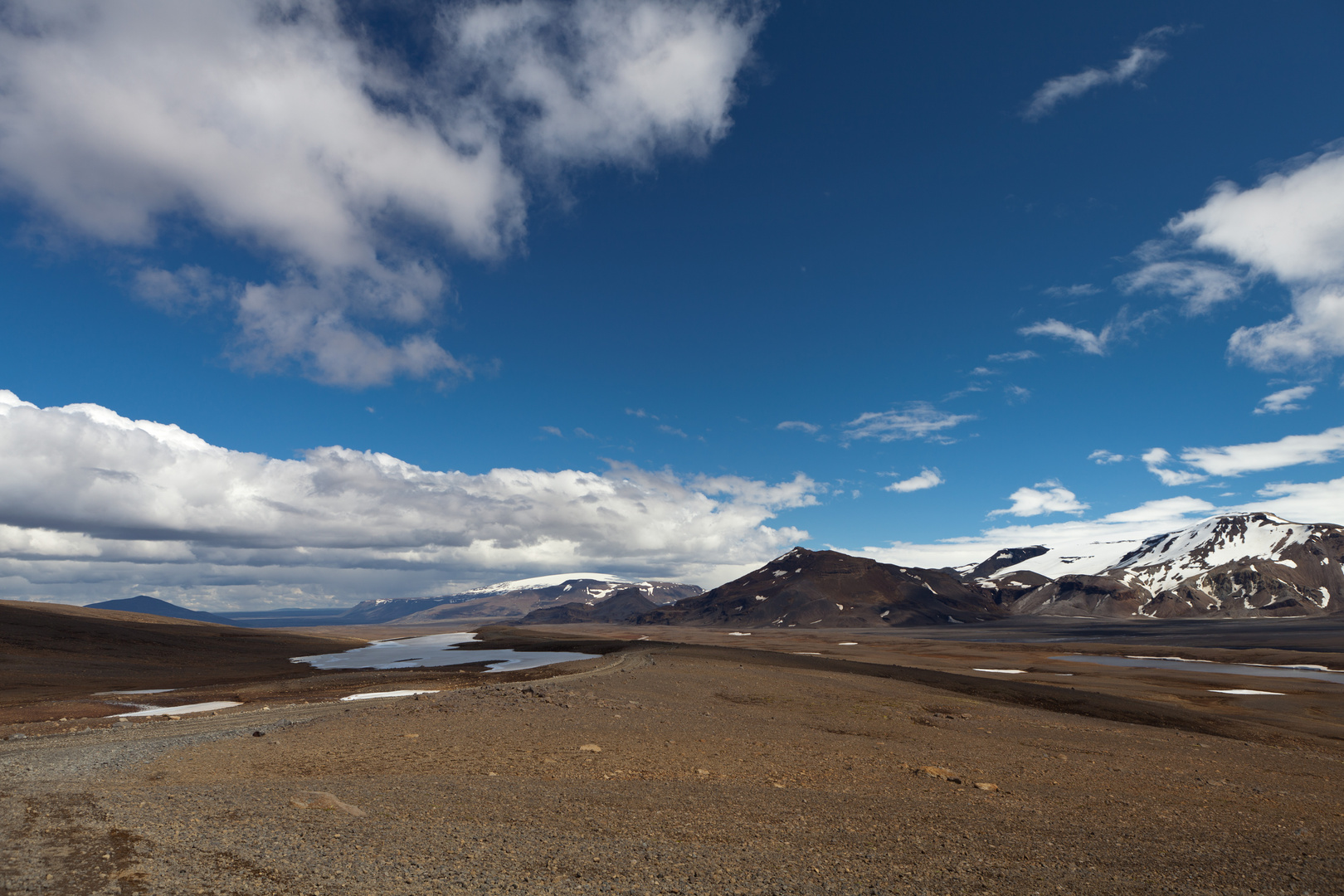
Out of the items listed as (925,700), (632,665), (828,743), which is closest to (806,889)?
(828,743)

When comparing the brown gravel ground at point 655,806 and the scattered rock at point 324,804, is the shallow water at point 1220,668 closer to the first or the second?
the brown gravel ground at point 655,806

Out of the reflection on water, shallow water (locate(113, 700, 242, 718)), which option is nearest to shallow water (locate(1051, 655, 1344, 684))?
the reflection on water

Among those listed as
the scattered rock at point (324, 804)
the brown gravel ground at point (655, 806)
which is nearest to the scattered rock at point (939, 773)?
the brown gravel ground at point (655, 806)

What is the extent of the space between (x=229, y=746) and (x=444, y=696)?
12136 millimetres

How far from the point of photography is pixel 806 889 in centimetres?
938

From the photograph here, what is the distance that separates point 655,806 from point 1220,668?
101m

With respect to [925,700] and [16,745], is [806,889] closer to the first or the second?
[16,745]

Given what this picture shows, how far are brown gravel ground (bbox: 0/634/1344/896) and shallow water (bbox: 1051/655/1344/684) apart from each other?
64.9 meters

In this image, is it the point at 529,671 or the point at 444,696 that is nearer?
the point at 444,696

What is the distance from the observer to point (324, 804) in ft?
40.2

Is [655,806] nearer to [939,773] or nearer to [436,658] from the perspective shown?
[939,773]

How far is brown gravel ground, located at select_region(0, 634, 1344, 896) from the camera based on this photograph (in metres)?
9.62

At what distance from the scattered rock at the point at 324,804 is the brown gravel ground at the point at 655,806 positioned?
0.66ft

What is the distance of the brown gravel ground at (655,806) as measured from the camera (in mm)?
9625
